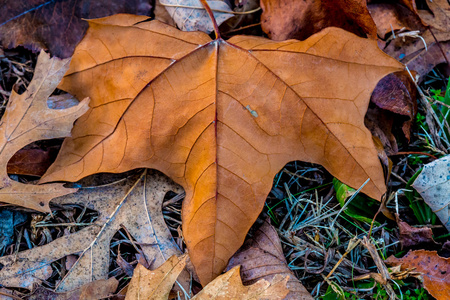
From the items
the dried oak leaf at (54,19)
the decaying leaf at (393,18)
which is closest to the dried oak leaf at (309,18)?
the decaying leaf at (393,18)

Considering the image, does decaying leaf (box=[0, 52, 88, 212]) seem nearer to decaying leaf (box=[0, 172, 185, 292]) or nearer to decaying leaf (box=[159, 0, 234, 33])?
decaying leaf (box=[0, 172, 185, 292])

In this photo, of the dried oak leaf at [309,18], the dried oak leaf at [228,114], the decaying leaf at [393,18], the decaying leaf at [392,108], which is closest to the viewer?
the dried oak leaf at [228,114]

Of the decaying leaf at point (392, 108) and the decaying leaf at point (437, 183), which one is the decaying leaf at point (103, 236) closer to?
the decaying leaf at point (392, 108)

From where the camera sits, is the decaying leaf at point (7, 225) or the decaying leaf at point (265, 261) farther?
the decaying leaf at point (7, 225)

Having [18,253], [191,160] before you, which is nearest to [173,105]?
[191,160]

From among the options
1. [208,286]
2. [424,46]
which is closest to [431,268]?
[208,286]

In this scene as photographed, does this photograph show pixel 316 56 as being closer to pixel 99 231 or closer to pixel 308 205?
pixel 308 205
